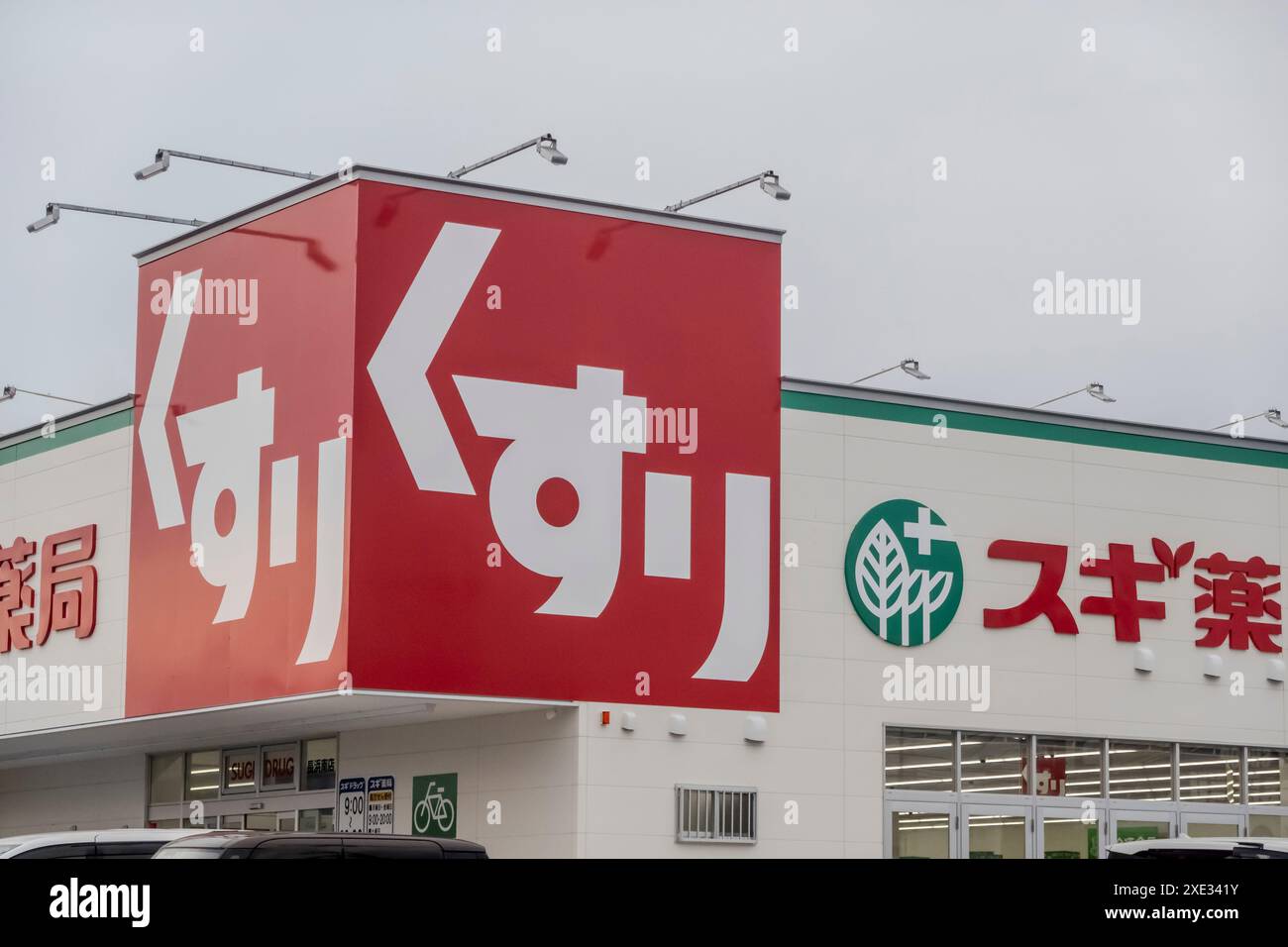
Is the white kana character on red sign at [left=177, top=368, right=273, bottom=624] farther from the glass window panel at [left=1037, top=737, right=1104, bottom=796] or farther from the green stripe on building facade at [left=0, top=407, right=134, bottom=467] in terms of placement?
the glass window panel at [left=1037, top=737, right=1104, bottom=796]

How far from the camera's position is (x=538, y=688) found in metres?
17.9

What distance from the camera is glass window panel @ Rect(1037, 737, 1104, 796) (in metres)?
20.7

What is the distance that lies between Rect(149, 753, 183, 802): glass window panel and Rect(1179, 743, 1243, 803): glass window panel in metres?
12.2

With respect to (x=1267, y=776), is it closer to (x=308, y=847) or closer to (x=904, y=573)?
(x=904, y=573)

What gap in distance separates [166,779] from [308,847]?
42.0ft

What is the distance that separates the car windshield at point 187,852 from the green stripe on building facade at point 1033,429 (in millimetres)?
9542

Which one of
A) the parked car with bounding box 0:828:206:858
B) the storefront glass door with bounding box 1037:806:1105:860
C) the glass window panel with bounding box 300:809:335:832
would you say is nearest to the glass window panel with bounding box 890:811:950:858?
the storefront glass door with bounding box 1037:806:1105:860

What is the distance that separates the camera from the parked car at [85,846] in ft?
42.1

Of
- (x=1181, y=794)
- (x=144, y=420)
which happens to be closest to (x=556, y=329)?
(x=144, y=420)

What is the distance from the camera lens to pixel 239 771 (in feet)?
73.6

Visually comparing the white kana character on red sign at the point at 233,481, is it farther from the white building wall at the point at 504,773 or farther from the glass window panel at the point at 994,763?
the glass window panel at the point at 994,763
